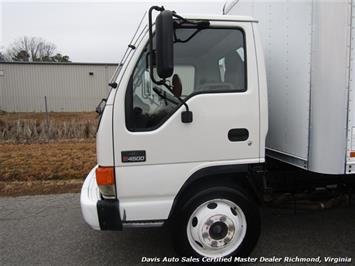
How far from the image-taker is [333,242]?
304cm

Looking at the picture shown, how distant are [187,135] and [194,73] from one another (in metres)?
0.57

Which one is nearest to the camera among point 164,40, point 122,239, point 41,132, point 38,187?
point 164,40

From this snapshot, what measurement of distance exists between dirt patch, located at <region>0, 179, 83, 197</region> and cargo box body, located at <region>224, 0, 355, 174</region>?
401 cm

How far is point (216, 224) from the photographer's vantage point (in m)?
2.50

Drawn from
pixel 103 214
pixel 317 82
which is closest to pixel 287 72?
pixel 317 82

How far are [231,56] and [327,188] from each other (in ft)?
6.46

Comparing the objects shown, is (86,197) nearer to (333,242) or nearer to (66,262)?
(66,262)

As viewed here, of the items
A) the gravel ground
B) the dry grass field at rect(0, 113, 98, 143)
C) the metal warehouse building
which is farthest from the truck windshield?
the metal warehouse building

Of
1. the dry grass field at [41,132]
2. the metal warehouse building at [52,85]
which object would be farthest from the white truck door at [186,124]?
the metal warehouse building at [52,85]

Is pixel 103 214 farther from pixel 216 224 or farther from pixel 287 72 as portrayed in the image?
pixel 287 72

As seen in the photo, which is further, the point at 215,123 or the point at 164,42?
the point at 215,123

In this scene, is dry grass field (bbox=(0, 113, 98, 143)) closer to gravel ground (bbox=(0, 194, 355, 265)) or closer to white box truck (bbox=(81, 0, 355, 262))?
gravel ground (bbox=(0, 194, 355, 265))

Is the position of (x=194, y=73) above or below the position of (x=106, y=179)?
above

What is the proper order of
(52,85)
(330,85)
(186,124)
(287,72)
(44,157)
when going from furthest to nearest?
(52,85), (44,157), (287,72), (186,124), (330,85)
